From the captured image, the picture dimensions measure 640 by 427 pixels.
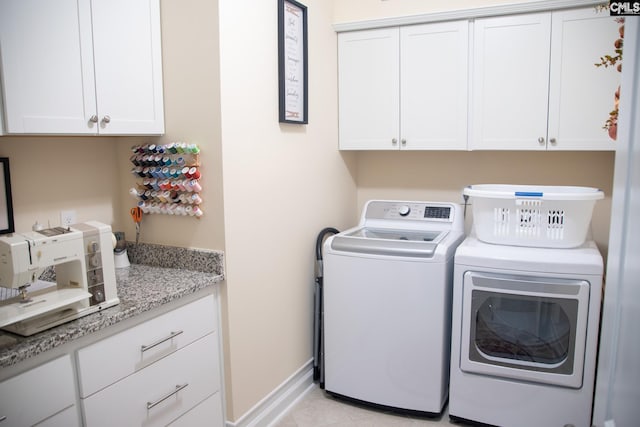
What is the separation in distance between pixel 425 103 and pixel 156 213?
5.39 ft

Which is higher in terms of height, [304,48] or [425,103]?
[304,48]

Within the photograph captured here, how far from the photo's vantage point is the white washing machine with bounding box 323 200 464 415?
97.7 inches

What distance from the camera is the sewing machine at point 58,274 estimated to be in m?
1.51

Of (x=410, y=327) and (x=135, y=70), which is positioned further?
(x=410, y=327)

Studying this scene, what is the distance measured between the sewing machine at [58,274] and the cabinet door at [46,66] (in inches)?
15.8

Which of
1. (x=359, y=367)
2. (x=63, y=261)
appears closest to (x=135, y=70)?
(x=63, y=261)

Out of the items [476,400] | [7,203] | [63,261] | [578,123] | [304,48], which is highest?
[304,48]

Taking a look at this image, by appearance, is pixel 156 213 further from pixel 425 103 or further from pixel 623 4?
pixel 623 4

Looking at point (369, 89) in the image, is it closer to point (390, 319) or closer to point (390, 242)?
point (390, 242)

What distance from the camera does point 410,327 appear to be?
8.30 ft

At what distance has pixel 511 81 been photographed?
269cm

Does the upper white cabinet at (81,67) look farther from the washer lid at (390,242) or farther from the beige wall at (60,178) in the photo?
the washer lid at (390,242)

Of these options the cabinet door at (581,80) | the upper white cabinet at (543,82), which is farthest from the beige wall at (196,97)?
the cabinet door at (581,80)

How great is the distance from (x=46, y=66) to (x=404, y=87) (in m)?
1.91
